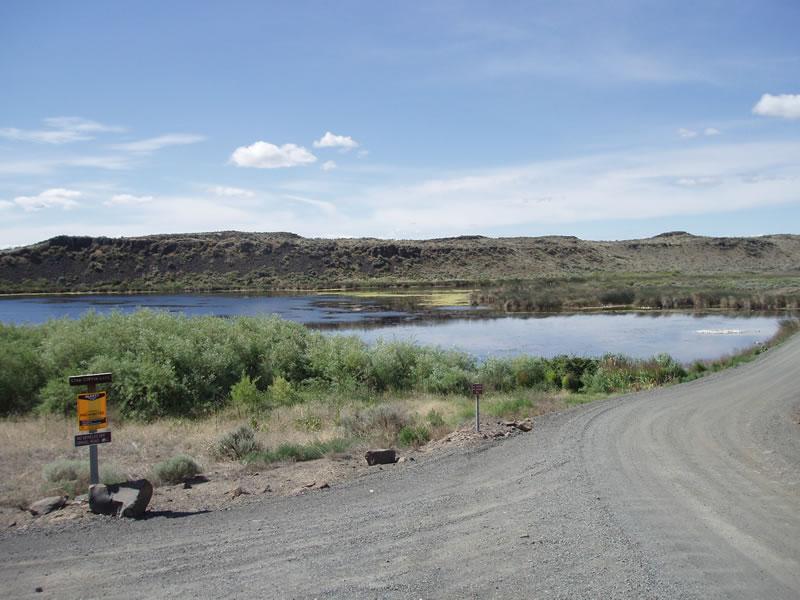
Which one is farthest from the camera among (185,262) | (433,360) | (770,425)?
(185,262)

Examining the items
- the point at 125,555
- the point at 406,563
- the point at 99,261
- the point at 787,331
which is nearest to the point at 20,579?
the point at 125,555

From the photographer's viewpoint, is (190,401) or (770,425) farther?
(190,401)

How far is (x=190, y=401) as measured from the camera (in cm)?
2105

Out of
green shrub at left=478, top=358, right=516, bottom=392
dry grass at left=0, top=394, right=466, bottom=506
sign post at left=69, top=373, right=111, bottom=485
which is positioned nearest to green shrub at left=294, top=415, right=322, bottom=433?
dry grass at left=0, top=394, right=466, bottom=506

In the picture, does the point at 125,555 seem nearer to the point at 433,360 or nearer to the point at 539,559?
the point at 539,559

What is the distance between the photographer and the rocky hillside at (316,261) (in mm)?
116188

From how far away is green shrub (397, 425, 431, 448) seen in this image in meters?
14.0

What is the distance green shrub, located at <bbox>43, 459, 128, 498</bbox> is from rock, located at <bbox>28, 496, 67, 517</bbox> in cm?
76

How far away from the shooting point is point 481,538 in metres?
7.70

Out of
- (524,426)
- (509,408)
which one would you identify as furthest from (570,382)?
(524,426)

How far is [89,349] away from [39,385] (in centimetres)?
177

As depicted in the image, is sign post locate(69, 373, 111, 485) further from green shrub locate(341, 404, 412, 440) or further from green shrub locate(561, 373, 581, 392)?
green shrub locate(561, 373, 581, 392)

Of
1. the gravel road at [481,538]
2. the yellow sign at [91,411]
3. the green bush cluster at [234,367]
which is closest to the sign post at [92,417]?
the yellow sign at [91,411]

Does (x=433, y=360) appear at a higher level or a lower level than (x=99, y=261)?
lower
